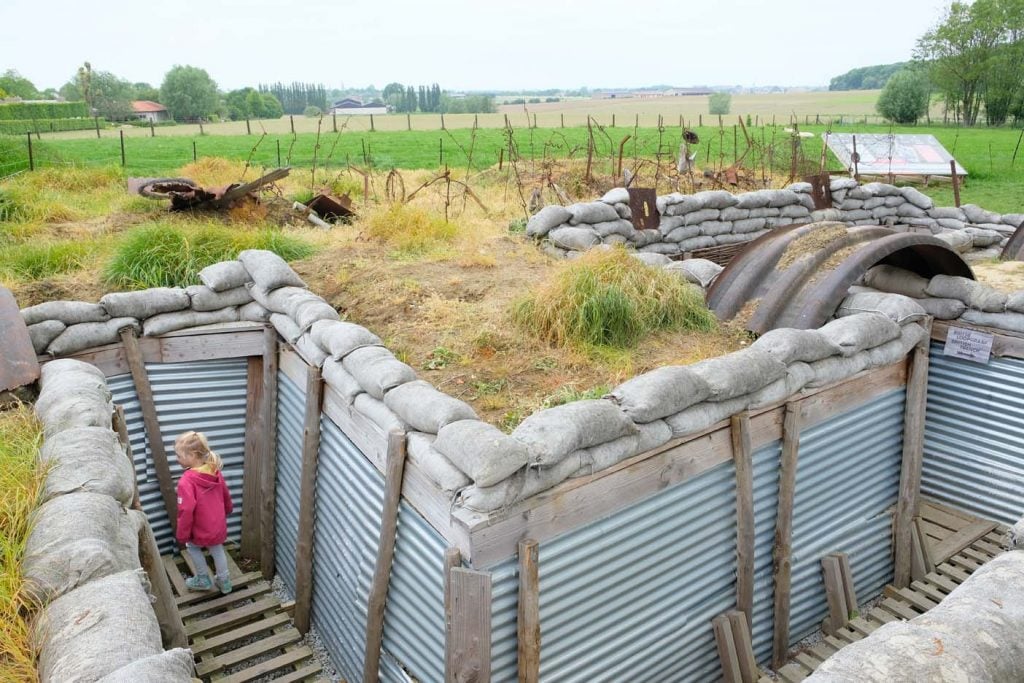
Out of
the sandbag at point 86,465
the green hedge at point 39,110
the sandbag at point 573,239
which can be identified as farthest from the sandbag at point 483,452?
the green hedge at point 39,110

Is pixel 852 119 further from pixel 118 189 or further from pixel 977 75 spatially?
pixel 118 189

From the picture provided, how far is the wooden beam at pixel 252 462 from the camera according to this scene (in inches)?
241

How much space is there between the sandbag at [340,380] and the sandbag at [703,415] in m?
1.77

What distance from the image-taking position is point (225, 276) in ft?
19.5

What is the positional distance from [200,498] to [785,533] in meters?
3.74

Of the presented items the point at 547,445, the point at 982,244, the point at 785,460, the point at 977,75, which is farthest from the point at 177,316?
the point at 977,75

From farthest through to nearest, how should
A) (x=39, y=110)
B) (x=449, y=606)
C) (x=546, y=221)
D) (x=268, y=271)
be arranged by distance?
(x=39, y=110)
(x=546, y=221)
(x=268, y=271)
(x=449, y=606)

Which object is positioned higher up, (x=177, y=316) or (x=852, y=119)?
(x=852, y=119)

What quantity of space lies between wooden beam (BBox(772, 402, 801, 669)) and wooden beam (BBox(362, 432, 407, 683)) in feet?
7.56

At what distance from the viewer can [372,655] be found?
430 centimetres

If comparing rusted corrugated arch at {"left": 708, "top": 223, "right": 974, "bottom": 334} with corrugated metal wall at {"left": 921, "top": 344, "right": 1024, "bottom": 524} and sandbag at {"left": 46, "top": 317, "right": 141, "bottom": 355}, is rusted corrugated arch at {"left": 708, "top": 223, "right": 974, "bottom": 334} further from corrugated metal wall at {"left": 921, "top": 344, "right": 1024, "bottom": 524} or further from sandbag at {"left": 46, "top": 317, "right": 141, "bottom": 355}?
sandbag at {"left": 46, "top": 317, "right": 141, "bottom": 355}

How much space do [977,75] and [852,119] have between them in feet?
20.5

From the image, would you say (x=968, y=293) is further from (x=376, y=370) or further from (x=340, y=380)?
(x=340, y=380)

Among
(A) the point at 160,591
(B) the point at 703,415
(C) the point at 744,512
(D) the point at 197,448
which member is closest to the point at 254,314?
(D) the point at 197,448
